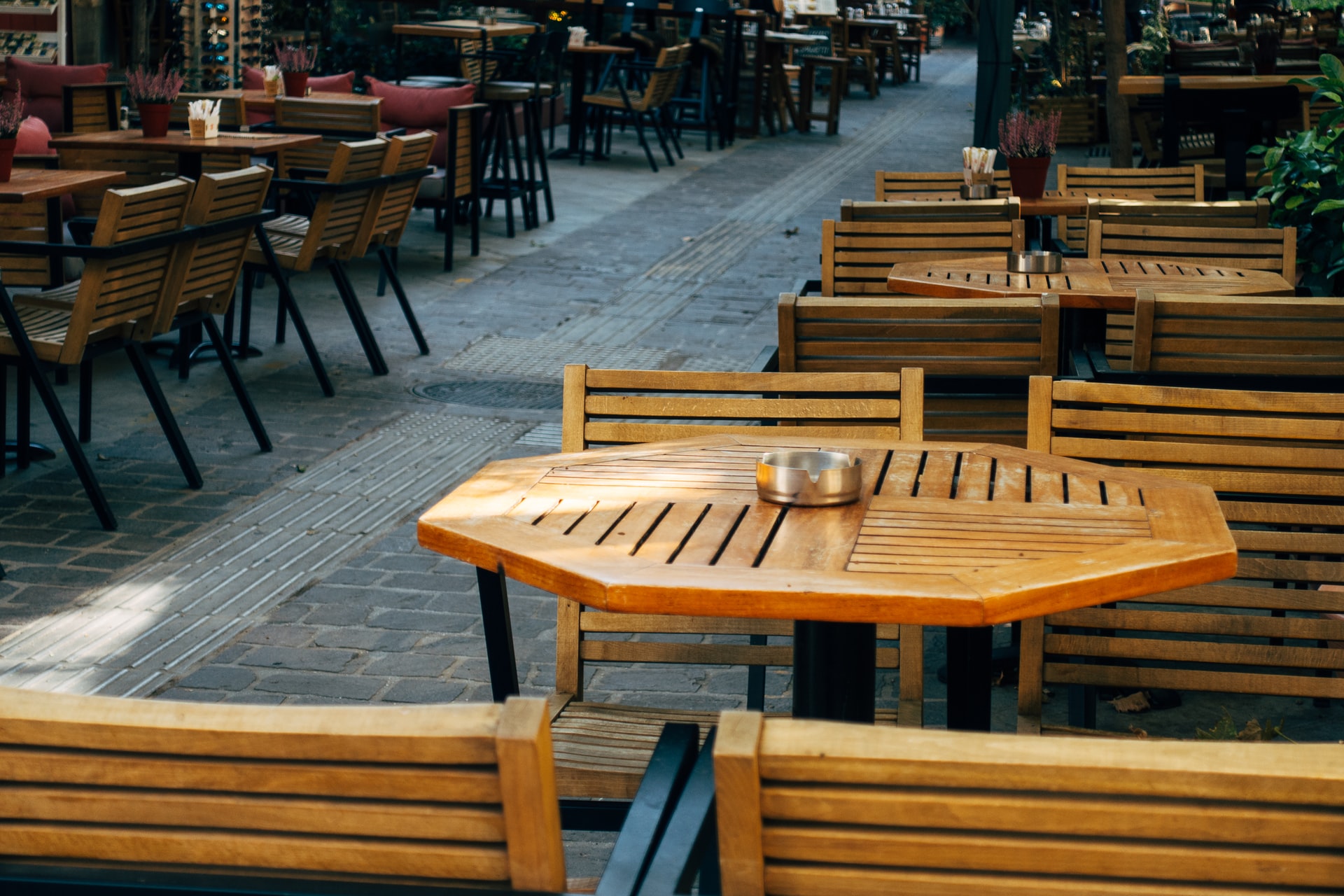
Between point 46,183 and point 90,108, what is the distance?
3140 millimetres

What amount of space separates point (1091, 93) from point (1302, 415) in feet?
52.6

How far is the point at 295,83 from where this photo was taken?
9844 millimetres

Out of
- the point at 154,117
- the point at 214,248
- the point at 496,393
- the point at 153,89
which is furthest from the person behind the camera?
the point at 153,89

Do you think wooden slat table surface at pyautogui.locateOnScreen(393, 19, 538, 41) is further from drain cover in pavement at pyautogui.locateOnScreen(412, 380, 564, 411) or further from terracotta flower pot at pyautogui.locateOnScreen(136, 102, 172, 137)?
drain cover in pavement at pyautogui.locateOnScreen(412, 380, 564, 411)

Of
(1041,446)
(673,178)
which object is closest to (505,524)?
(1041,446)

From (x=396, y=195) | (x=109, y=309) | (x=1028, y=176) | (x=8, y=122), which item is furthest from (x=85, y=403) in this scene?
(x=1028, y=176)

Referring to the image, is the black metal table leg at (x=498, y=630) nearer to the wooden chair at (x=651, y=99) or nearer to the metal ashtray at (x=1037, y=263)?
the metal ashtray at (x=1037, y=263)

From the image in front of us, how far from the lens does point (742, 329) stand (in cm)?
854

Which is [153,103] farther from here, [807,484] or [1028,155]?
[807,484]

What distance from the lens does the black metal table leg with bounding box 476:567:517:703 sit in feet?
8.07

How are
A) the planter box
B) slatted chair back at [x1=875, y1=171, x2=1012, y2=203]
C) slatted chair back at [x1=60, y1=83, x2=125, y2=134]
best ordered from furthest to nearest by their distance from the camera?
the planter box → slatted chair back at [x1=60, y1=83, x2=125, y2=134] → slatted chair back at [x1=875, y1=171, x2=1012, y2=203]

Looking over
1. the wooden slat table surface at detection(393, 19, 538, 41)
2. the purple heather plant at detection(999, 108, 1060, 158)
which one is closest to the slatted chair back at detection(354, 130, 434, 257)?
the purple heather plant at detection(999, 108, 1060, 158)

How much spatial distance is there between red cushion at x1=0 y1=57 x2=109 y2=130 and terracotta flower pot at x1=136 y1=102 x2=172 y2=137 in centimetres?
396

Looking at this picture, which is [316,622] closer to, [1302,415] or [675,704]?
[675,704]
